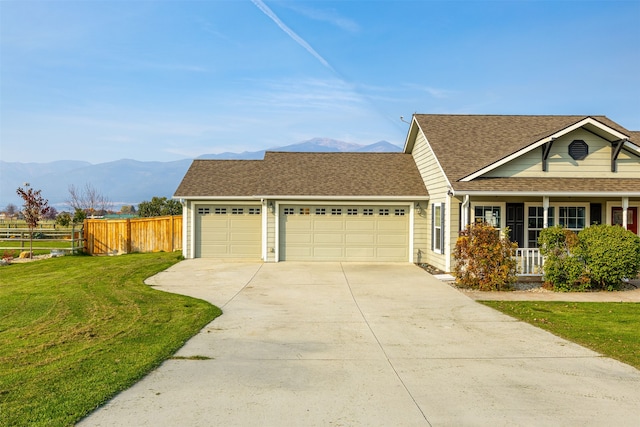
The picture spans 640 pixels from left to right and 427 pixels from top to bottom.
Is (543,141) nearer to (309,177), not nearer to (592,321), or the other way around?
(592,321)

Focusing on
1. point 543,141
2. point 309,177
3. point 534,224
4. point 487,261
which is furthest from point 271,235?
point 543,141

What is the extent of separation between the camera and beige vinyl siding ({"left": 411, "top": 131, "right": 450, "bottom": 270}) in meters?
15.4

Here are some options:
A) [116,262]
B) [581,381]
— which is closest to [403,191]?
[116,262]

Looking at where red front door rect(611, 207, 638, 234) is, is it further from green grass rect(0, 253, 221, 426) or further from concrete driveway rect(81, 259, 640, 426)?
green grass rect(0, 253, 221, 426)

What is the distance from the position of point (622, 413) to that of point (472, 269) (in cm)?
782

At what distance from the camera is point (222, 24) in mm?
19344

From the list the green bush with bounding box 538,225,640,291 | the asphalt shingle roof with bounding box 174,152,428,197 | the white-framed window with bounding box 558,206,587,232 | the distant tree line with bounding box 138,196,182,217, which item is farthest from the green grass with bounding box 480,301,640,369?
the distant tree line with bounding box 138,196,182,217

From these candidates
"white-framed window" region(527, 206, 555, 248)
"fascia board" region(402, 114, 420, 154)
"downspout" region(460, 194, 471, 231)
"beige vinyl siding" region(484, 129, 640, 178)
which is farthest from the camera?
"fascia board" region(402, 114, 420, 154)

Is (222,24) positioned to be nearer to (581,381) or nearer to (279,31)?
(279,31)

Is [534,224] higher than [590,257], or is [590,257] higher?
[534,224]

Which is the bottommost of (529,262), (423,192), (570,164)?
(529,262)

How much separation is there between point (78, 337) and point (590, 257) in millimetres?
12093

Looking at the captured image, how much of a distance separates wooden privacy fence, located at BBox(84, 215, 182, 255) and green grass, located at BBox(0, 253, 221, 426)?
7.40 metres

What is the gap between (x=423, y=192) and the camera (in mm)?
17719
